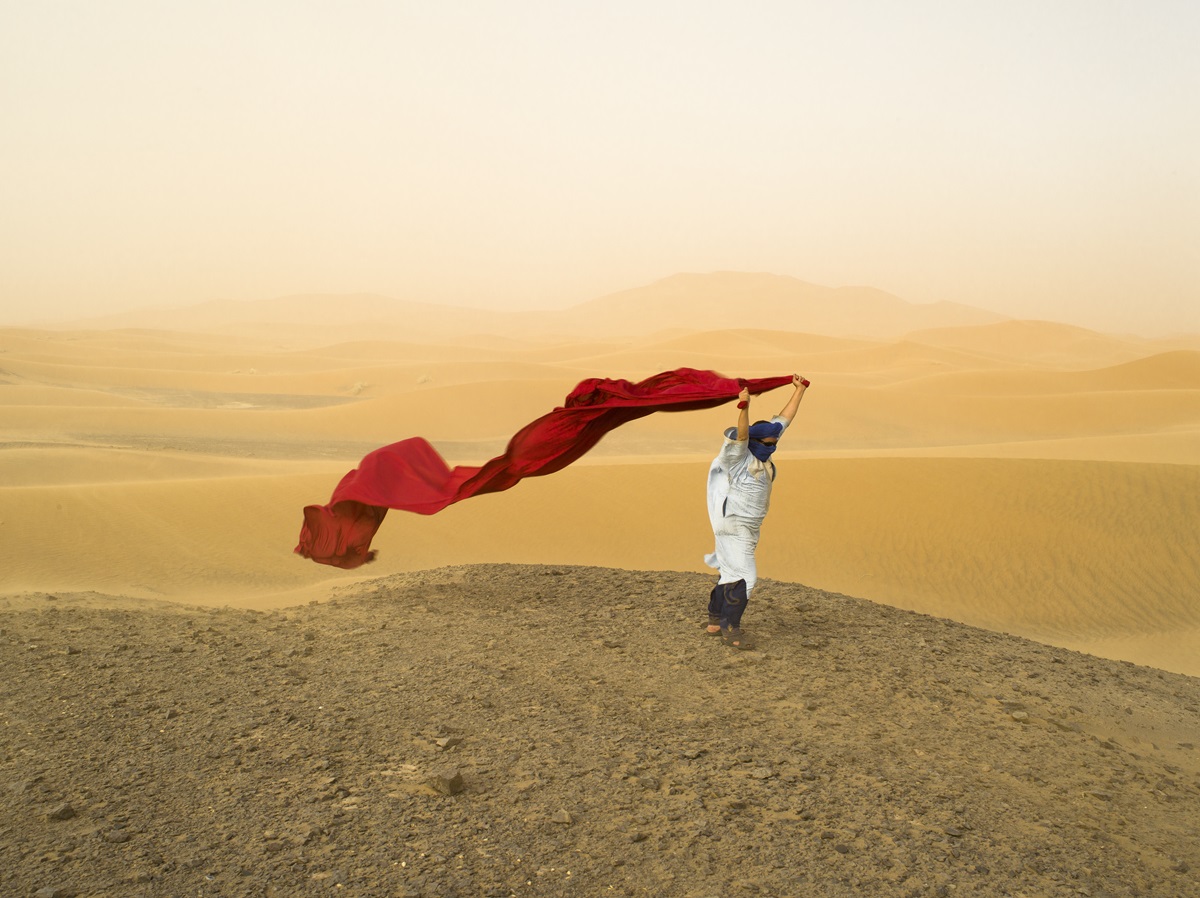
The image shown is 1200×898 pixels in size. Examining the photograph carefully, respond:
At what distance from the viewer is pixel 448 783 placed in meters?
4.11

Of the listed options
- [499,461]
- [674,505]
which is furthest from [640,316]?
[499,461]

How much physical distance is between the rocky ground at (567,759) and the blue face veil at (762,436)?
4.63 feet

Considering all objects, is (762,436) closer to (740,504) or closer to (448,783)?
(740,504)

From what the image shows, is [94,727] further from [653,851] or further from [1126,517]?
[1126,517]

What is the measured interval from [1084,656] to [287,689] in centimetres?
606

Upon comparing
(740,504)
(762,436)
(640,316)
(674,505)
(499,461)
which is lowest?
(674,505)

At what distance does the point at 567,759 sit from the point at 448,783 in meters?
0.68

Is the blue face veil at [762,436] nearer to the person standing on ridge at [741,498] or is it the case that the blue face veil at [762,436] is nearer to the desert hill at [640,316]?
the person standing on ridge at [741,498]

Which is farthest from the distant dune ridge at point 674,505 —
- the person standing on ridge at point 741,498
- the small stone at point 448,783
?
the small stone at point 448,783

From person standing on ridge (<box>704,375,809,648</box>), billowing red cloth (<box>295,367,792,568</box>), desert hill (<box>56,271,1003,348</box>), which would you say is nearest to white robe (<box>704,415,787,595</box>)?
person standing on ridge (<box>704,375,809,648</box>)

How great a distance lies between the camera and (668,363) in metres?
49.7

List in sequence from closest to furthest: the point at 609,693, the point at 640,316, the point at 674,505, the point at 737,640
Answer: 1. the point at 609,693
2. the point at 737,640
3. the point at 674,505
4. the point at 640,316

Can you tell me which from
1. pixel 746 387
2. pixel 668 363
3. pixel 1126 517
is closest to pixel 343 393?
pixel 668 363

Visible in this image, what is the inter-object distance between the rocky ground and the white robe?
0.63 m
